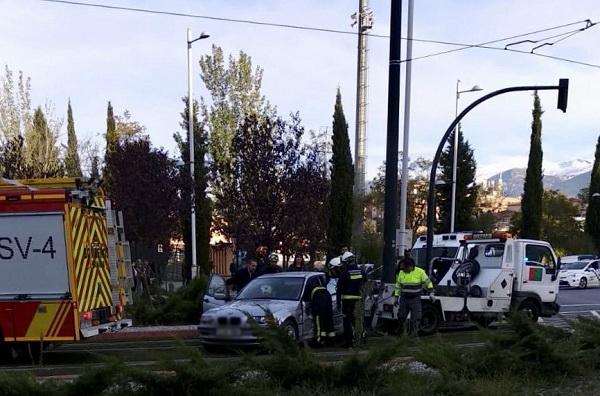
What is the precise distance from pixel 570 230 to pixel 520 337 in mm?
60809

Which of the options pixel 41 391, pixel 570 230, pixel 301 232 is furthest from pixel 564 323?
pixel 570 230

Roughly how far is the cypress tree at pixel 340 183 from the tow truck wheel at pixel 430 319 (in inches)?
804

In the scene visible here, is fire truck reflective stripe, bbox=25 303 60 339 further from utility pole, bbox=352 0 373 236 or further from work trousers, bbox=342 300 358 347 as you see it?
utility pole, bbox=352 0 373 236

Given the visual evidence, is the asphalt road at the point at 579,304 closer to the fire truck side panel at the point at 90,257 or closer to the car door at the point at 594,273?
the car door at the point at 594,273

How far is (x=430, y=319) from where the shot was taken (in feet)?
55.2

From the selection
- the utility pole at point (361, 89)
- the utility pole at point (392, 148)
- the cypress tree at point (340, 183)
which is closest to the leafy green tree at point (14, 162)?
the utility pole at point (392, 148)

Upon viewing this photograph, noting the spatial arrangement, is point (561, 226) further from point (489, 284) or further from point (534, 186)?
point (489, 284)

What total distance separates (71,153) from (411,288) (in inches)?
1098

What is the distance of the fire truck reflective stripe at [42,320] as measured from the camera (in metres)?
11.9

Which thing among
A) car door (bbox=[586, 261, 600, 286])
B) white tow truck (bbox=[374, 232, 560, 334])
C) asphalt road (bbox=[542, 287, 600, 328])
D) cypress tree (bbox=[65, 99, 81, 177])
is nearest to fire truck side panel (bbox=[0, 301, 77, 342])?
white tow truck (bbox=[374, 232, 560, 334])

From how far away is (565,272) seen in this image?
39750 millimetres

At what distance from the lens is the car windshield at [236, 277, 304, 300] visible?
46.1 feet

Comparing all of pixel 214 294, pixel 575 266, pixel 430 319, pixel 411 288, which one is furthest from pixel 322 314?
pixel 575 266

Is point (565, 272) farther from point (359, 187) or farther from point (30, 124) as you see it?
point (30, 124)
